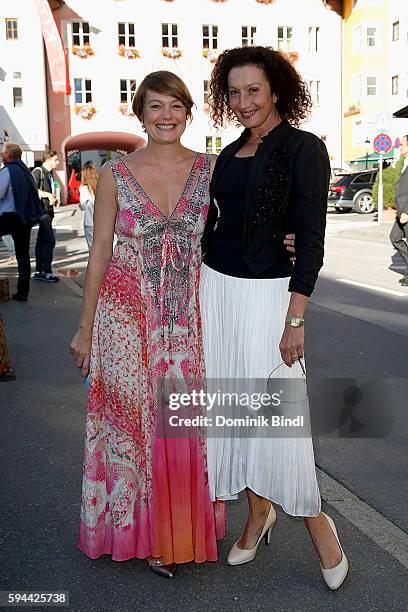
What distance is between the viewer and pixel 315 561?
318cm

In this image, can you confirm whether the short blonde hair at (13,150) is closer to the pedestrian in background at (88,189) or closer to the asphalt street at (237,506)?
the pedestrian in background at (88,189)

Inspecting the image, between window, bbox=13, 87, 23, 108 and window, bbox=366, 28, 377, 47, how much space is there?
2096 centimetres

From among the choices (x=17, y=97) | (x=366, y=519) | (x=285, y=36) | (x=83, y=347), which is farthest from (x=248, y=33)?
(x=83, y=347)

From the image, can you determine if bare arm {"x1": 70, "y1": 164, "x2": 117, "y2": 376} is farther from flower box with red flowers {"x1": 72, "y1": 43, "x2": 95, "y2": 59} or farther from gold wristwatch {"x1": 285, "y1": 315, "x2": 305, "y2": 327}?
flower box with red flowers {"x1": 72, "y1": 43, "x2": 95, "y2": 59}

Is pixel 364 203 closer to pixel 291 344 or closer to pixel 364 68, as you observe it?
pixel 364 68

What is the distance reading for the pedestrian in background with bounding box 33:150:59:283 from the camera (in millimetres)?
11617

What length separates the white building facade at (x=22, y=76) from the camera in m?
43.2

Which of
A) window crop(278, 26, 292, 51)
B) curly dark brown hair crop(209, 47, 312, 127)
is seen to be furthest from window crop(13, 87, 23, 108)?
curly dark brown hair crop(209, 47, 312, 127)

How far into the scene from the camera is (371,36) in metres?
47.0

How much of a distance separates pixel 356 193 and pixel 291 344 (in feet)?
92.4

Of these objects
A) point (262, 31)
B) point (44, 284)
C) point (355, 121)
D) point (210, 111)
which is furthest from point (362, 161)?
point (210, 111)

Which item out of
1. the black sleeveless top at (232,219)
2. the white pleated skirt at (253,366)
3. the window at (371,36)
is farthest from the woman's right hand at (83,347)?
the window at (371,36)

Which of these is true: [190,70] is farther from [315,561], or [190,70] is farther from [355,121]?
[315,561]

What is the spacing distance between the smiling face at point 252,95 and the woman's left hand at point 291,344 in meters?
0.77
